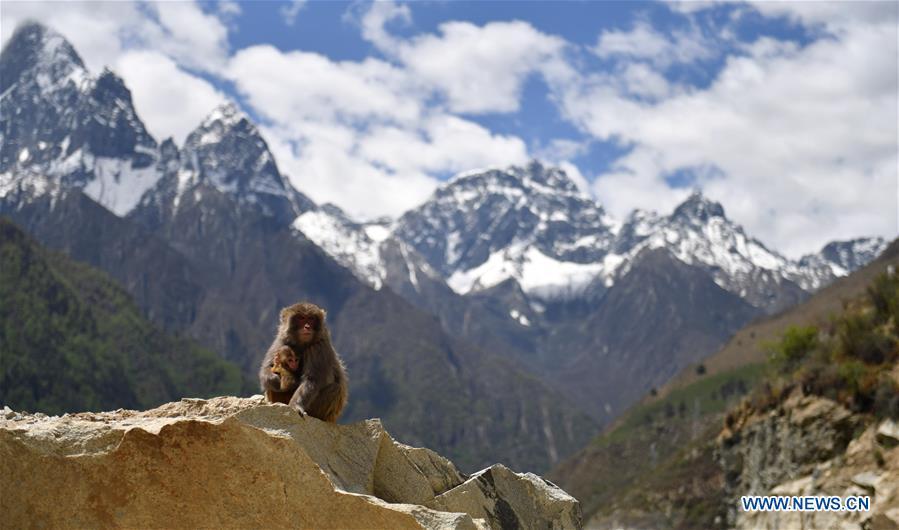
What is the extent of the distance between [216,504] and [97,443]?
1705 millimetres

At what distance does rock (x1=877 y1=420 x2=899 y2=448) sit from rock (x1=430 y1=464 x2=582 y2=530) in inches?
1207

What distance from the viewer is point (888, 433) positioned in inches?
1751

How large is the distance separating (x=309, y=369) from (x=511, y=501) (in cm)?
431

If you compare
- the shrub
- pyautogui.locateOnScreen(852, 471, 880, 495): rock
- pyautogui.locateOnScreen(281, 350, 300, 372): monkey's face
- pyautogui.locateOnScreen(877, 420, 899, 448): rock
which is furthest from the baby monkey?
the shrub

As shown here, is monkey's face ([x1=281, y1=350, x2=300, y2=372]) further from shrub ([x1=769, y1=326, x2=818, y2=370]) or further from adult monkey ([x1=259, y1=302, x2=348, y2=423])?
shrub ([x1=769, y1=326, x2=818, y2=370])

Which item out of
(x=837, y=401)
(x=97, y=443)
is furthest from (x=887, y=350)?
(x=97, y=443)

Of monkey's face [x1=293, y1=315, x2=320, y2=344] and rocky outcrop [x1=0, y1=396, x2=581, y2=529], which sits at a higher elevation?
monkey's face [x1=293, y1=315, x2=320, y2=344]

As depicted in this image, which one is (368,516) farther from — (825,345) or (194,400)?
(825,345)

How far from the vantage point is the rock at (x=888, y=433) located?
144ft

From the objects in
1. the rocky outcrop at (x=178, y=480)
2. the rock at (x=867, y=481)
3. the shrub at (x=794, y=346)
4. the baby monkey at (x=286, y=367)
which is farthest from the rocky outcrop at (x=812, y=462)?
the rocky outcrop at (x=178, y=480)

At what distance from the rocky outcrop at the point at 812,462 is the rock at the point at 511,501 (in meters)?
23.6

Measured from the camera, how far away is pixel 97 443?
42.7ft

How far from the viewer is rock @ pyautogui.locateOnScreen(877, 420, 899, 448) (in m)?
43.9

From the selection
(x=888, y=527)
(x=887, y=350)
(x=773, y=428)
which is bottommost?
(x=888, y=527)
